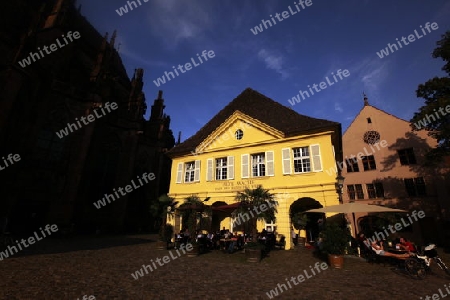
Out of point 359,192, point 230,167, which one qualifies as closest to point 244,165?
point 230,167

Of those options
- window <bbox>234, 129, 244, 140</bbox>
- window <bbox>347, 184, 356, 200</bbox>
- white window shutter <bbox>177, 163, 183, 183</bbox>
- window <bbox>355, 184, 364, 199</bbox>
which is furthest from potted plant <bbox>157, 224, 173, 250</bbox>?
window <bbox>355, 184, 364, 199</bbox>

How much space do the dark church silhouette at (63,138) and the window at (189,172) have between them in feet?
32.1

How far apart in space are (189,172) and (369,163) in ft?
63.1

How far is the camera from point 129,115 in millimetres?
28688

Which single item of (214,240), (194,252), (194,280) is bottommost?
(194,280)

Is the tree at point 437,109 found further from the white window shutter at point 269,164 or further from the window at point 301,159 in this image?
the white window shutter at point 269,164

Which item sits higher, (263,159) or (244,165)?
(263,159)

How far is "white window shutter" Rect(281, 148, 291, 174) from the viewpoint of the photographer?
48.5ft

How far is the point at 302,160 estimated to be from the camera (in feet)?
48.4

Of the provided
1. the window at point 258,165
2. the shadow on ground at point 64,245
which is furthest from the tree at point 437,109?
the shadow on ground at point 64,245

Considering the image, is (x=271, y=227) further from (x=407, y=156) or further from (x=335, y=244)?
(x=407, y=156)

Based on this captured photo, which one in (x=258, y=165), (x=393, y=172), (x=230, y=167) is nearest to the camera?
(x=258, y=165)

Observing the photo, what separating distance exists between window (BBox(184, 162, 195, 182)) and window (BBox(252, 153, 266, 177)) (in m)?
5.30

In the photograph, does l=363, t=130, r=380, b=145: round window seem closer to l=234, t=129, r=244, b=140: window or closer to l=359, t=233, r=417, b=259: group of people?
l=234, t=129, r=244, b=140: window
